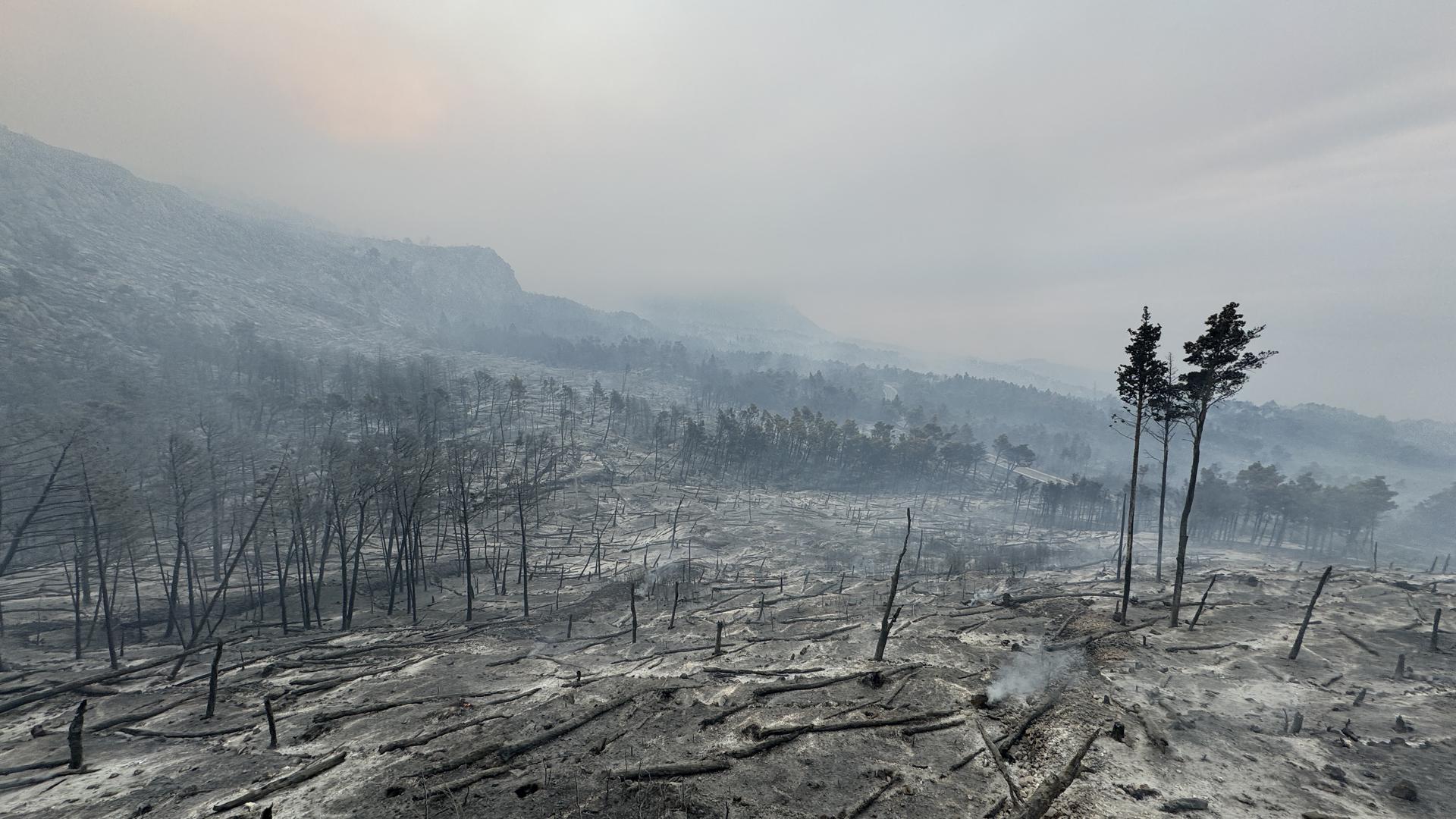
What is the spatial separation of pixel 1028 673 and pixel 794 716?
10.0 meters

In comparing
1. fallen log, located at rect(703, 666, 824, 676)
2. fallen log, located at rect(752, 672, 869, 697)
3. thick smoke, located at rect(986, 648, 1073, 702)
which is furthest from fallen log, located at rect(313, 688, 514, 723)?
thick smoke, located at rect(986, 648, 1073, 702)

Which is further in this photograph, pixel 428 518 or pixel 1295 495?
pixel 1295 495

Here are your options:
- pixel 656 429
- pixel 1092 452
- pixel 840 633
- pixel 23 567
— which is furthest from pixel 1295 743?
pixel 1092 452

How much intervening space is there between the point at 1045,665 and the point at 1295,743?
6.95 meters

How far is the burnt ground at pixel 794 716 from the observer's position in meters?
13.2

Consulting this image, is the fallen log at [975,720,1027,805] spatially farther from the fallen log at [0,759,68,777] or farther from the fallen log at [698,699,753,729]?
the fallen log at [0,759,68,777]

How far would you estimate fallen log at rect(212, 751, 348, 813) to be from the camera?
14.2 m

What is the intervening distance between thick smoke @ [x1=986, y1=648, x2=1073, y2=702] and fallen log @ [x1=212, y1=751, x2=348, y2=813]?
22.0m

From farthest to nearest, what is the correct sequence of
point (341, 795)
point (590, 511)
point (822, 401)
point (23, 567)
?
point (822, 401) → point (590, 511) → point (23, 567) → point (341, 795)

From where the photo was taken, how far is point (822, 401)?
635 feet

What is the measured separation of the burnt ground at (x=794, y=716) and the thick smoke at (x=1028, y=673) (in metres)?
0.18

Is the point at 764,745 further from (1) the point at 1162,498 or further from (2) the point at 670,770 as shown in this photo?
(1) the point at 1162,498

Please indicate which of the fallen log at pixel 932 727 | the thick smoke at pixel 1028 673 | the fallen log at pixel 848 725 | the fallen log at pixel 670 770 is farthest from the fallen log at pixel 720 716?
the thick smoke at pixel 1028 673

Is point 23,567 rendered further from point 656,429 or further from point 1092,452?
point 1092,452
